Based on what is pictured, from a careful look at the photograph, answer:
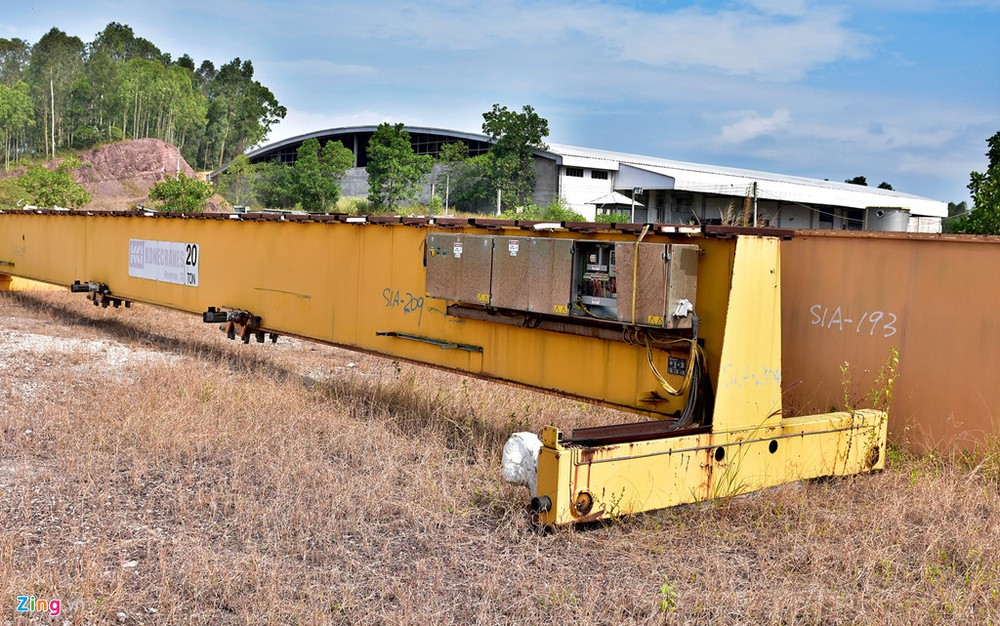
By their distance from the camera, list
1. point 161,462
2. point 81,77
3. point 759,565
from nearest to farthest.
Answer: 1. point 759,565
2. point 161,462
3. point 81,77

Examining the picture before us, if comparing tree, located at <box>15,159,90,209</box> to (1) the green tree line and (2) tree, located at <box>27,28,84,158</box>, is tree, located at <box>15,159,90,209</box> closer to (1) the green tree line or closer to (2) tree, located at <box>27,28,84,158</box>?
(1) the green tree line

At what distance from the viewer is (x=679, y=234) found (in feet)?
20.2

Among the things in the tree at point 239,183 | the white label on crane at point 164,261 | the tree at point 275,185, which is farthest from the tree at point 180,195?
the white label on crane at point 164,261

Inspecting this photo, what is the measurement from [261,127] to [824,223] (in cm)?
6467

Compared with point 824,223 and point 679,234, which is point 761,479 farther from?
point 824,223

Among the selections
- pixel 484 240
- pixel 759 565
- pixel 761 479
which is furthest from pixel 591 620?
pixel 484 240

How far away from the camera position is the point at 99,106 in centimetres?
7300

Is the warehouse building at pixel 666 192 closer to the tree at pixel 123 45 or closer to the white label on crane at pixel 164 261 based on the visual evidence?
the white label on crane at pixel 164 261

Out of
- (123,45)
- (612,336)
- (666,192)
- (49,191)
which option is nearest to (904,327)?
(612,336)

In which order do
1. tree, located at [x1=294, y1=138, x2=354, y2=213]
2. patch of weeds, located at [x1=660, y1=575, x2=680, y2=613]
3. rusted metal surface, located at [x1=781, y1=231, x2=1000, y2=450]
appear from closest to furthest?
patch of weeds, located at [x1=660, y1=575, x2=680, y2=613] → rusted metal surface, located at [x1=781, y1=231, x2=1000, y2=450] → tree, located at [x1=294, y1=138, x2=354, y2=213]

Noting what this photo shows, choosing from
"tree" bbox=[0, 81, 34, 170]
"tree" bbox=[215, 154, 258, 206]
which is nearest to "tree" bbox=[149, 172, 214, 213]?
"tree" bbox=[215, 154, 258, 206]

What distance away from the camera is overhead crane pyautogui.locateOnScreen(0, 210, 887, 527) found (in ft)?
18.4

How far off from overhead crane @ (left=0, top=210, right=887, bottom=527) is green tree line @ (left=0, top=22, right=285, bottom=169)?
6278cm

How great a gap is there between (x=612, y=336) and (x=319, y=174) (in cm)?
4752
